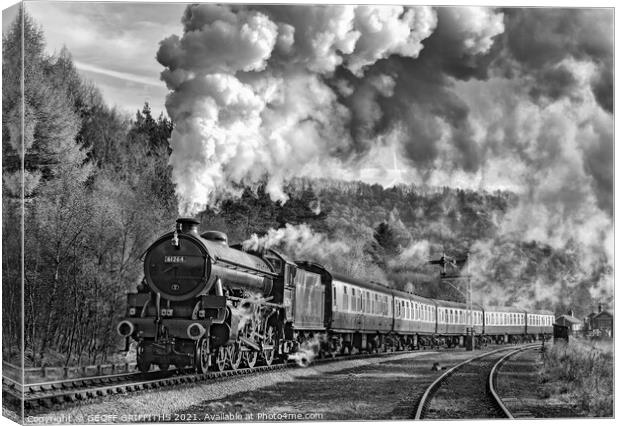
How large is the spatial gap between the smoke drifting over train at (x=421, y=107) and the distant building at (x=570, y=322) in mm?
1440

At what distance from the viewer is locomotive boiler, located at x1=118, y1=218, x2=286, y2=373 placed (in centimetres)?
1670

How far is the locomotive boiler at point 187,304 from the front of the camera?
1670cm

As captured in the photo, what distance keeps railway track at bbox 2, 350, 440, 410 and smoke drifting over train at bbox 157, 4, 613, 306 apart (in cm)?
398

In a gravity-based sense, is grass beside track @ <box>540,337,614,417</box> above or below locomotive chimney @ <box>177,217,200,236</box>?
below

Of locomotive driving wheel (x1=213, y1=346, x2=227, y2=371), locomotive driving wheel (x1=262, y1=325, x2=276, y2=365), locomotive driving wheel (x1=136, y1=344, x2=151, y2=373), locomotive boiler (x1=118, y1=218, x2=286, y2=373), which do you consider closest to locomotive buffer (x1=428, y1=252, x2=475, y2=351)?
locomotive driving wheel (x1=262, y1=325, x2=276, y2=365)

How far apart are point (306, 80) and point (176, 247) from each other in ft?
16.0

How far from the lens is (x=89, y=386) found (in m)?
15.0

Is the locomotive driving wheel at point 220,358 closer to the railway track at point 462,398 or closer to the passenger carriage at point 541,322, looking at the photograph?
the railway track at point 462,398

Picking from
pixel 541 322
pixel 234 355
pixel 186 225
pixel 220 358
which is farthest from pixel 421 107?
pixel 541 322

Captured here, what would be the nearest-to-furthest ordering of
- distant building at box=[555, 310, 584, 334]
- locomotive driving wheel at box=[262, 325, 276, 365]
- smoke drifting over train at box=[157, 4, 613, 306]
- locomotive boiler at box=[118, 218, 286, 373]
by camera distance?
locomotive boiler at box=[118, 218, 286, 373] < smoke drifting over train at box=[157, 4, 613, 306] < distant building at box=[555, 310, 584, 334] < locomotive driving wheel at box=[262, 325, 276, 365]

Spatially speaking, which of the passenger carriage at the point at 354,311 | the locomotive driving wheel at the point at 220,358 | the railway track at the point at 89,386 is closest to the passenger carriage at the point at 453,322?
the passenger carriage at the point at 354,311

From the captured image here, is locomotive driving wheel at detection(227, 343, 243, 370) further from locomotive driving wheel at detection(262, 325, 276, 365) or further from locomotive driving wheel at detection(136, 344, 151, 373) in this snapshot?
locomotive driving wheel at detection(136, 344, 151, 373)

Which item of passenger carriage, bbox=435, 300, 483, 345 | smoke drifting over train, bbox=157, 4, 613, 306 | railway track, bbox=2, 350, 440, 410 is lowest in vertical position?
railway track, bbox=2, 350, 440, 410

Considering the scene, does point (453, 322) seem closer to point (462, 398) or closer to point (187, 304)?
point (462, 398)
